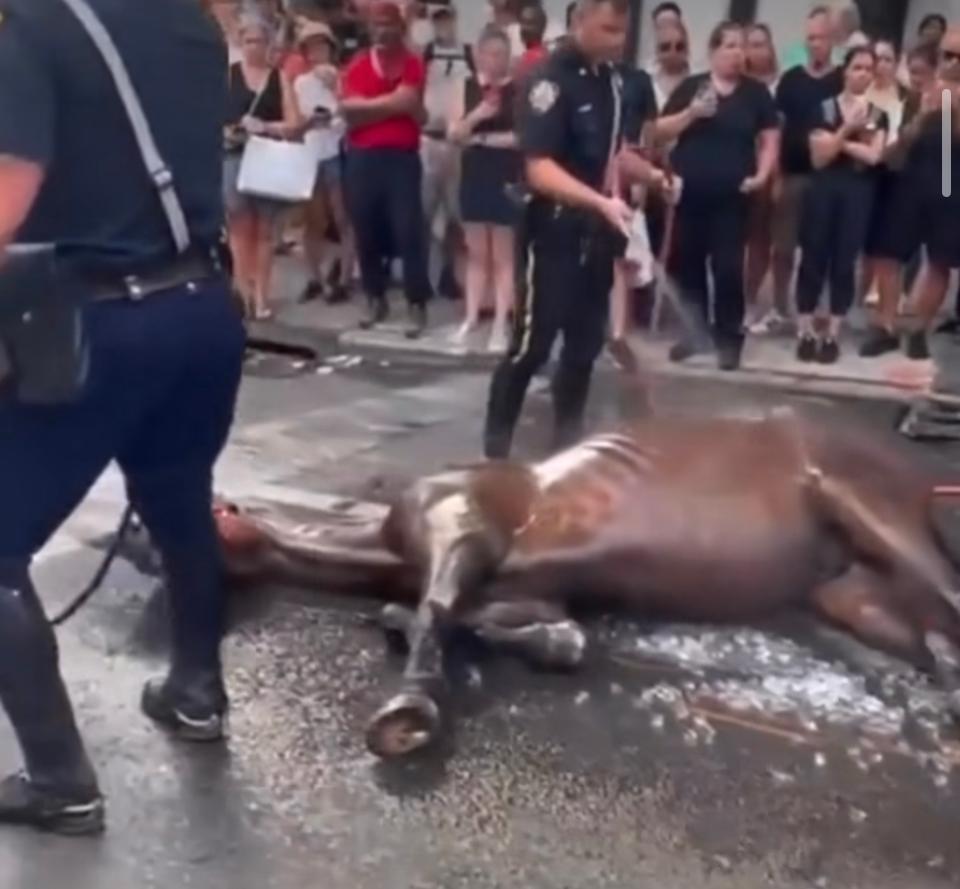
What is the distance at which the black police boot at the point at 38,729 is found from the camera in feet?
12.6

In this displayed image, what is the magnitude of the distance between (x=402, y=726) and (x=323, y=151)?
788 centimetres

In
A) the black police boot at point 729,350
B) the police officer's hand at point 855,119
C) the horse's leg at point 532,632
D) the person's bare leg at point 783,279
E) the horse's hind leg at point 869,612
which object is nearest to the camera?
the horse's hind leg at point 869,612

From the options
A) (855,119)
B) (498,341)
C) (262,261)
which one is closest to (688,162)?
(855,119)

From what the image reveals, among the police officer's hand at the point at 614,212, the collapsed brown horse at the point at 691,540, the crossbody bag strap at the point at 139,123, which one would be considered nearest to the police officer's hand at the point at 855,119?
the police officer's hand at the point at 614,212

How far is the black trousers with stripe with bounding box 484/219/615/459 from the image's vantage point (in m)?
7.22

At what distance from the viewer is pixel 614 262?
7402mm

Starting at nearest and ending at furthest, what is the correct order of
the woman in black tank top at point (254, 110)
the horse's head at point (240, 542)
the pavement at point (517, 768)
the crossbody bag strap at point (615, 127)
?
the pavement at point (517, 768) < the horse's head at point (240, 542) < the crossbody bag strap at point (615, 127) < the woman in black tank top at point (254, 110)

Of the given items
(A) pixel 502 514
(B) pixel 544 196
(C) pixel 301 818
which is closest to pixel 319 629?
(A) pixel 502 514

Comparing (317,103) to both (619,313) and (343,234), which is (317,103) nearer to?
(343,234)

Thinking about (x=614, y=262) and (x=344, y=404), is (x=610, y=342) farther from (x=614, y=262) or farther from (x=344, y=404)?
(x=614, y=262)

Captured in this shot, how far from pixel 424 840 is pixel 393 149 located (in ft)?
24.1

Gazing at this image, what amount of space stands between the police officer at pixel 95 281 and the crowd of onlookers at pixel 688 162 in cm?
569

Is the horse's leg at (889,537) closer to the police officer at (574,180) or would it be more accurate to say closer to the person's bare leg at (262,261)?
the police officer at (574,180)

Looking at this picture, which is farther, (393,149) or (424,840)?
(393,149)
